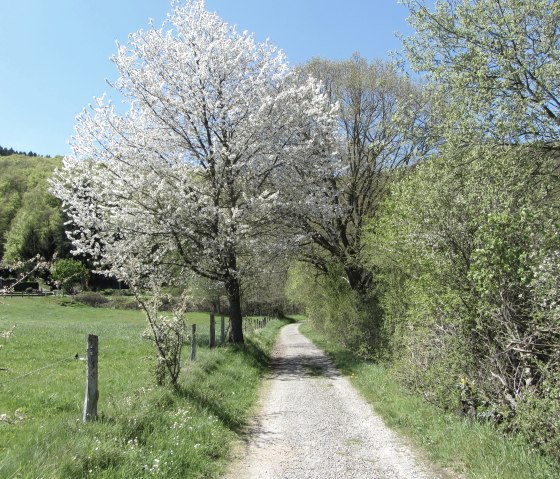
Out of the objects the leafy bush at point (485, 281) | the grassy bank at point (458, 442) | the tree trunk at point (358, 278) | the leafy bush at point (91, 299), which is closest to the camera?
the grassy bank at point (458, 442)

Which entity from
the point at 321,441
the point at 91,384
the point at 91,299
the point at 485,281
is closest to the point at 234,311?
the point at 321,441

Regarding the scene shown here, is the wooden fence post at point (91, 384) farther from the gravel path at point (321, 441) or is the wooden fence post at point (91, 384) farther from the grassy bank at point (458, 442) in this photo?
the grassy bank at point (458, 442)

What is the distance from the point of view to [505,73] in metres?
8.95

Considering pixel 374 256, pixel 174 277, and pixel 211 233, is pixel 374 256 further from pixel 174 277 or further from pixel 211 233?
pixel 174 277

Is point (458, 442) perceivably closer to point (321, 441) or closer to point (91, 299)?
point (321, 441)

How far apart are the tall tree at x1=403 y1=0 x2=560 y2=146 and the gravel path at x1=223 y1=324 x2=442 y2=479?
6.05 meters

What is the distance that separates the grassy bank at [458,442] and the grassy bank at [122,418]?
3115mm

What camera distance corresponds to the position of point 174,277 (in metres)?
18.9

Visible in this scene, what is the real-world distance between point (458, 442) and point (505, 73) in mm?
6859

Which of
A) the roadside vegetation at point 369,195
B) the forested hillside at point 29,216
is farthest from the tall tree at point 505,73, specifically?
the forested hillside at point 29,216

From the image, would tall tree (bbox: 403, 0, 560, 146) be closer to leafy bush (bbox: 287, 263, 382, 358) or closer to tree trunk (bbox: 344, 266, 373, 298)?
leafy bush (bbox: 287, 263, 382, 358)

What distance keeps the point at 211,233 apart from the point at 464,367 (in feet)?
37.8

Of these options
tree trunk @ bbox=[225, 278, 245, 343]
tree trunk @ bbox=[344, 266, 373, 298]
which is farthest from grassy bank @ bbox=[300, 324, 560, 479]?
tree trunk @ bbox=[344, 266, 373, 298]

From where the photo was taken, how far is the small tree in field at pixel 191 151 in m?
17.0
